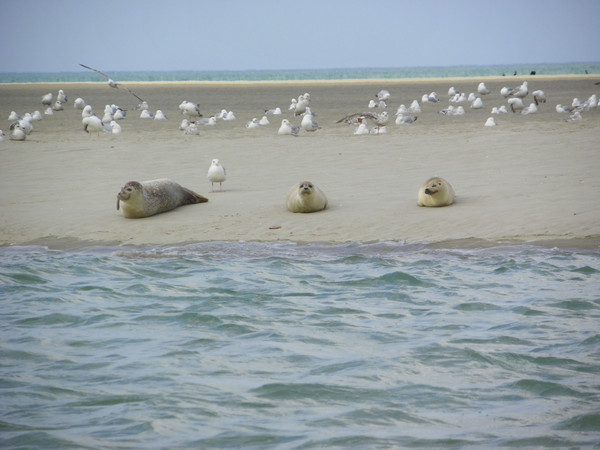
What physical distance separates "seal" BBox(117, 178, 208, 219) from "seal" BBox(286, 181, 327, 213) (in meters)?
1.41

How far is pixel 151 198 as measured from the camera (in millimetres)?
10344

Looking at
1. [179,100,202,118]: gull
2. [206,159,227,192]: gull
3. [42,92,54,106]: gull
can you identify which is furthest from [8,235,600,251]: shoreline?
[42,92,54,106]: gull

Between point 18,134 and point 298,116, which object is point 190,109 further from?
point 18,134

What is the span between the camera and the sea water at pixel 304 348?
14.3 feet

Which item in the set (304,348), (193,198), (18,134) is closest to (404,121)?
(18,134)

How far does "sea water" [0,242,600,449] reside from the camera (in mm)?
4348

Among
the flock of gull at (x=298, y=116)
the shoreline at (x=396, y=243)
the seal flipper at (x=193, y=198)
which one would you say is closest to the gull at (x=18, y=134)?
the flock of gull at (x=298, y=116)

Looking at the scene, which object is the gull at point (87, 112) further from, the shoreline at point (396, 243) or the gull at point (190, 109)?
the shoreline at point (396, 243)

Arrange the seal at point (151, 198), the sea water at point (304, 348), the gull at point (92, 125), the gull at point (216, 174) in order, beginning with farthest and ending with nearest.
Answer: the gull at point (92, 125)
the gull at point (216, 174)
the seal at point (151, 198)
the sea water at point (304, 348)

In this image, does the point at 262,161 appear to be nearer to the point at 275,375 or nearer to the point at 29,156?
the point at 29,156

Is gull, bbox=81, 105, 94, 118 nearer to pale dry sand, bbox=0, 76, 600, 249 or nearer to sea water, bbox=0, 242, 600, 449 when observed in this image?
pale dry sand, bbox=0, 76, 600, 249

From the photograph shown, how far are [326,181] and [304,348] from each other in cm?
646

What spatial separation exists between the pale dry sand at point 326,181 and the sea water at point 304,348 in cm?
84

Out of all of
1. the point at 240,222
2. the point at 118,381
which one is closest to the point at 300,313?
the point at 118,381
